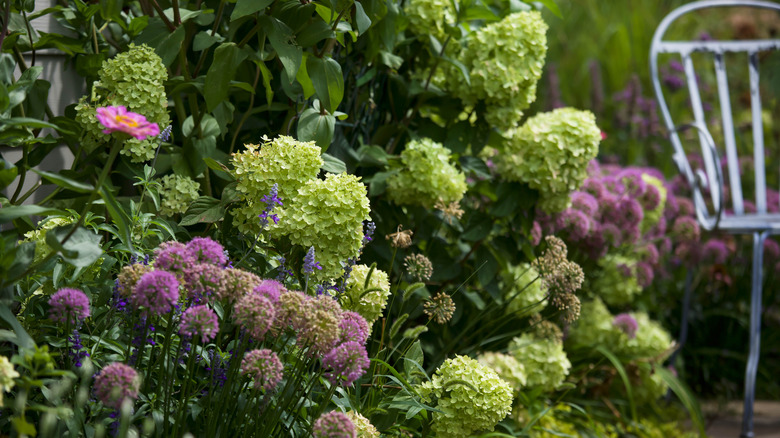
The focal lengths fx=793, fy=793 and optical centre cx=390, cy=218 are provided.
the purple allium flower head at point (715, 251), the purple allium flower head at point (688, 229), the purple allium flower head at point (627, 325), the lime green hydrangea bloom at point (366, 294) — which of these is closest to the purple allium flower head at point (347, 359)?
the lime green hydrangea bloom at point (366, 294)

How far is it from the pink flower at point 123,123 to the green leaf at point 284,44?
0.49 m

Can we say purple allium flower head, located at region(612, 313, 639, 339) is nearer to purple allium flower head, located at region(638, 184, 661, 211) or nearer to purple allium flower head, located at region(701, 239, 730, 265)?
purple allium flower head, located at region(638, 184, 661, 211)

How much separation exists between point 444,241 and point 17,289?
3.75 feet

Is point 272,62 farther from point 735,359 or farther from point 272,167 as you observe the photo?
point 735,359

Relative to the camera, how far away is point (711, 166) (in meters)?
2.89

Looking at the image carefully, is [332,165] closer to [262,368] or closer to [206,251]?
[206,251]

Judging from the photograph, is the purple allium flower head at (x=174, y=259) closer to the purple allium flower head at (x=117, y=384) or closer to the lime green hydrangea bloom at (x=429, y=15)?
the purple allium flower head at (x=117, y=384)

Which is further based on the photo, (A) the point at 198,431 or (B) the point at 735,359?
(B) the point at 735,359

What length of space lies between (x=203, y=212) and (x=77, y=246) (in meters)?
0.43

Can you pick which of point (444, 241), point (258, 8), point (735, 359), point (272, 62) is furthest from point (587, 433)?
point (258, 8)

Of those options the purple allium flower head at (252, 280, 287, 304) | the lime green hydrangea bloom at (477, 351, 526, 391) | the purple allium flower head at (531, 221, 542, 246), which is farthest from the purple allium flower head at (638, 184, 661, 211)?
the purple allium flower head at (252, 280, 287, 304)

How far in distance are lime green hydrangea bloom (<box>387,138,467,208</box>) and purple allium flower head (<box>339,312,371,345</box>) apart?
0.72 m

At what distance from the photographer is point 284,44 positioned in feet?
5.08

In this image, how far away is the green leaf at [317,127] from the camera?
1653 millimetres
